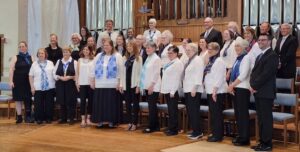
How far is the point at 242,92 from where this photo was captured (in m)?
5.77

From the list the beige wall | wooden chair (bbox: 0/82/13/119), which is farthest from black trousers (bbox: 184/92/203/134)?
the beige wall

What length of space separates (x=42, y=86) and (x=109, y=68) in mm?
1381

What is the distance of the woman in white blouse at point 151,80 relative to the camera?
6.79 m

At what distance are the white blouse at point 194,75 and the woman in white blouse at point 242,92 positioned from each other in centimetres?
52

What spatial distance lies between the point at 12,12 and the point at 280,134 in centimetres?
673

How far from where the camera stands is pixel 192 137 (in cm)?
637

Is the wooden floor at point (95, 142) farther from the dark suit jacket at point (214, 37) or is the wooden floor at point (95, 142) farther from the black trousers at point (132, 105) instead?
the dark suit jacket at point (214, 37)

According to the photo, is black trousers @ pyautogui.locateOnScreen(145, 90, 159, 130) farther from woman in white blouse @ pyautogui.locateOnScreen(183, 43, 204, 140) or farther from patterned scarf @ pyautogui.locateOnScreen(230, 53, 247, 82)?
patterned scarf @ pyautogui.locateOnScreen(230, 53, 247, 82)

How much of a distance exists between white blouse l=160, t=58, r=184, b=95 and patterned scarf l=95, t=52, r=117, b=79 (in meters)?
0.92

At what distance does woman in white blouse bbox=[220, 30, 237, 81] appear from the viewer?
6727 millimetres

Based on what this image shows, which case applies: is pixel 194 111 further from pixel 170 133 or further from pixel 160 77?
pixel 160 77

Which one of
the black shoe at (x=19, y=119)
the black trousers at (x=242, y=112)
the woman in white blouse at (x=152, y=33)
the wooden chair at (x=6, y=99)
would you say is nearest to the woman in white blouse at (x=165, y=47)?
the woman in white blouse at (x=152, y=33)

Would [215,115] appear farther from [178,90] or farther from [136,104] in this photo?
[136,104]

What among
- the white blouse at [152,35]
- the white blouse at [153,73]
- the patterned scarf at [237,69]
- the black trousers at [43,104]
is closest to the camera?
the patterned scarf at [237,69]
